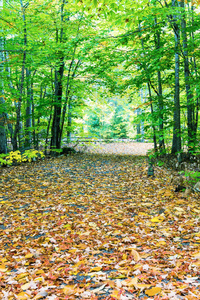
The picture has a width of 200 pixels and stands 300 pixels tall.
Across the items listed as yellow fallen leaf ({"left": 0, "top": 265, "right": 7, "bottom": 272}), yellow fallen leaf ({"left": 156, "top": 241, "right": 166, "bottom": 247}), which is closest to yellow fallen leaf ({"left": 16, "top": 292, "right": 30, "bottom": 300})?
yellow fallen leaf ({"left": 0, "top": 265, "right": 7, "bottom": 272})

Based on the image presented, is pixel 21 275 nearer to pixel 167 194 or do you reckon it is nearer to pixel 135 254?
pixel 135 254

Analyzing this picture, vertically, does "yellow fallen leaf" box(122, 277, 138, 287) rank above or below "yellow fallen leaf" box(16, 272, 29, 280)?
above

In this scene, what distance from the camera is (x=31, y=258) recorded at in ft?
9.61

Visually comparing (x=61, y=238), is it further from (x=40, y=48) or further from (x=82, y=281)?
(x=40, y=48)

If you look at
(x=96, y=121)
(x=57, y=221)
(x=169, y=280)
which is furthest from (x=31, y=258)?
(x=96, y=121)

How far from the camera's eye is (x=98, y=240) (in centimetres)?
334

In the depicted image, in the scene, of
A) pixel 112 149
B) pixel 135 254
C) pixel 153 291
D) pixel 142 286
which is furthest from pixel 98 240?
pixel 112 149

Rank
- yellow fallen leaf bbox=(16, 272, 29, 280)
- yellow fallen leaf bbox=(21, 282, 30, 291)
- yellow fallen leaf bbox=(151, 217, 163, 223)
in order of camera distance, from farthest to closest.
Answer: yellow fallen leaf bbox=(151, 217, 163, 223)
yellow fallen leaf bbox=(16, 272, 29, 280)
yellow fallen leaf bbox=(21, 282, 30, 291)

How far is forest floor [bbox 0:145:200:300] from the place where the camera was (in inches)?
87.5

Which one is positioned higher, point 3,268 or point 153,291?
point 153,291

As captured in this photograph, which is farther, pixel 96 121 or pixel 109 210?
pixel 96 121

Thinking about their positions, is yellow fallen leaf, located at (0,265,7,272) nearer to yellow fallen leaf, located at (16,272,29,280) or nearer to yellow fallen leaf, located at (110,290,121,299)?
yellow fallen leaf, located at (16,272,29,280)

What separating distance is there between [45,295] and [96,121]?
75.8ft

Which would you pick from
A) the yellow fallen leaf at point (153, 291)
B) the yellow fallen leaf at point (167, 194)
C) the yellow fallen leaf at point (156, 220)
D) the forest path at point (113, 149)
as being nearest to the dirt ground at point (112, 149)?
the forest path at point (113, 149)
